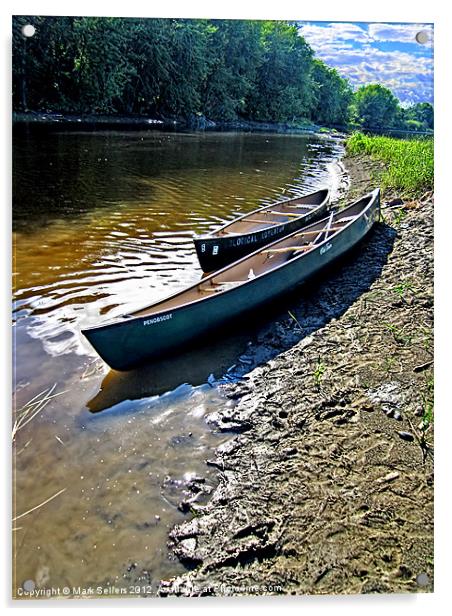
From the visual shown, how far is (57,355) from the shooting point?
13.5 ft

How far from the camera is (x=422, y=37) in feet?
10.0

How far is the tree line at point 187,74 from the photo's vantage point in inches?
138

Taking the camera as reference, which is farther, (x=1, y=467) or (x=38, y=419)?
(x=38, y=419)

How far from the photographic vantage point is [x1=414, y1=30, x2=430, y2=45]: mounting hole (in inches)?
120

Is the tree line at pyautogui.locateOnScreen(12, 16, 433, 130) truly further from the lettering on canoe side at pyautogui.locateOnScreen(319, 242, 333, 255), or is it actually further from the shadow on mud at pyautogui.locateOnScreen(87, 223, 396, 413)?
the shadow on mud at pyautogui.locateOnScreen(87, 223, 396, 413)

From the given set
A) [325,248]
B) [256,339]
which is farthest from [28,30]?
[325,248]

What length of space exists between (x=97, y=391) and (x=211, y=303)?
1197 millimetres

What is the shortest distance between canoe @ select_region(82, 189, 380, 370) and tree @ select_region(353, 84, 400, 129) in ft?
4.36

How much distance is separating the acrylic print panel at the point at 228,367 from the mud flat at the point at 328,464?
0.04 ft

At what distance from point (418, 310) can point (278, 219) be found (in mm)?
3983

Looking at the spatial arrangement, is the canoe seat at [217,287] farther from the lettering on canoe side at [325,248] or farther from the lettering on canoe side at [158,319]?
the lettering on canoe side at [325,248]

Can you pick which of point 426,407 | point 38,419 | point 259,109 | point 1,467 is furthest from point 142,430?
point 259,109

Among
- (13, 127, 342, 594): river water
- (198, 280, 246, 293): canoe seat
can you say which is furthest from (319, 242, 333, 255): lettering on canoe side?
(13, 127, 342, 594): river water

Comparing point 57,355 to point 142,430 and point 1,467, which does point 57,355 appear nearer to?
point 142,430
